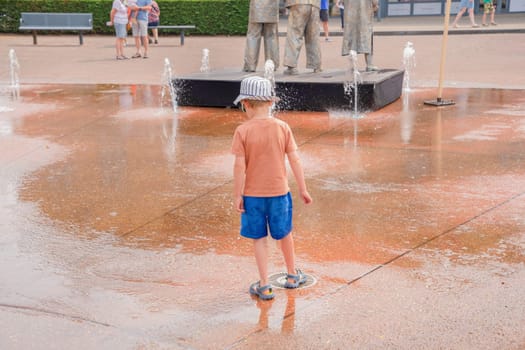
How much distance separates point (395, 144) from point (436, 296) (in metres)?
3.98

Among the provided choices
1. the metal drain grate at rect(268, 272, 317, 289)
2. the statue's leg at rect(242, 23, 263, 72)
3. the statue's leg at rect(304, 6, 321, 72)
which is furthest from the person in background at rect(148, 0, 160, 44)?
the metal drain grate at rect(268, 272, 317, 289)

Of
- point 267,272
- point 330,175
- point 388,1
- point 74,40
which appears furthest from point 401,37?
point 267,272

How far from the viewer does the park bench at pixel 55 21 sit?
856 inches

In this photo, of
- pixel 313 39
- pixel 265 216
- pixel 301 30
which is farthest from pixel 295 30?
pixel 265 216

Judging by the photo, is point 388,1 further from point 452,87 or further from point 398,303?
point 398,303

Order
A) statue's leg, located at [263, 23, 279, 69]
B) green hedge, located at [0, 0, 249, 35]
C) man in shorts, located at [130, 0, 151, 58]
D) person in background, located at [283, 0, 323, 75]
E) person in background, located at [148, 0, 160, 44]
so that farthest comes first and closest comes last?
green hedge, located at [0, 0, 249, 35]
person in background, located at [148, 0, 160, 44]
man in shorts, located at [130, 0, 151, 58]
statue's leg, located at [263, 23, 279, 69]
person in background, located at [283, 0, 323, 75]

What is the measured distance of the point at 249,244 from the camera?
5418 mm

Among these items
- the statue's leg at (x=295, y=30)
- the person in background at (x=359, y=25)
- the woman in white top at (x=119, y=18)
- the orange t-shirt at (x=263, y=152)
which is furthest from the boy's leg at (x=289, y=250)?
the woman in white top at (x=119, y=18)

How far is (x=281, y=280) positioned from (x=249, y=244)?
737 millimetres

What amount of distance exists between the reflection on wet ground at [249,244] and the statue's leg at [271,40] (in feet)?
6.80

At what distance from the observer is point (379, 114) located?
1001cm

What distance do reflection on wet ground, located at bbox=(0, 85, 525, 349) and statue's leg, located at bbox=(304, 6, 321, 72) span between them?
1.90 meters

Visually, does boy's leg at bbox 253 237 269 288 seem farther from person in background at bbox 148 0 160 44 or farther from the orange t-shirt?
person in background at bbox 148 0 160 44

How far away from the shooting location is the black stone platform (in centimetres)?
1012
